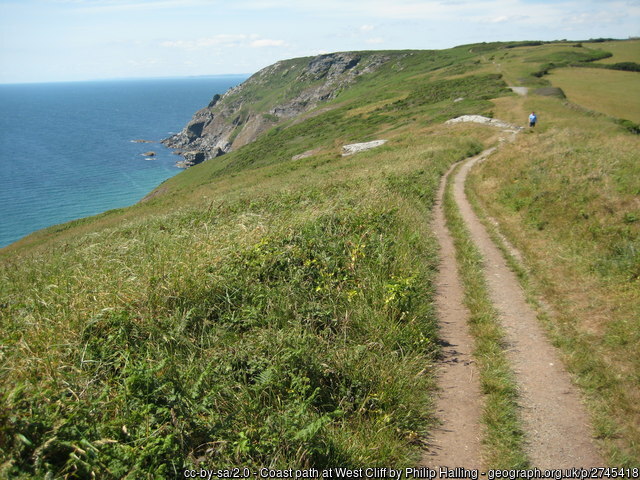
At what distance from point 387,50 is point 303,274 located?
163 metres

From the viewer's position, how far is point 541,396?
5402mm

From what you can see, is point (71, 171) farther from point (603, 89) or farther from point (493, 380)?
point (493, 380)

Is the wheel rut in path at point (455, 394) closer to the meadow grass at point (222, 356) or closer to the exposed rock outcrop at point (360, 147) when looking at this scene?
the meadow grass at point (222, 356)

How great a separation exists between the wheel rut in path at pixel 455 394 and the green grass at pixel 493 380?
11cm

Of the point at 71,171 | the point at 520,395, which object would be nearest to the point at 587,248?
the point at 520,395


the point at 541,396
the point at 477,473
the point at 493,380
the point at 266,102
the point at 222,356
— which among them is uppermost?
the point at 266,102

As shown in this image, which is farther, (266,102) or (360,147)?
(266,102)

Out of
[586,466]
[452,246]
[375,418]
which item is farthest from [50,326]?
[452,246]

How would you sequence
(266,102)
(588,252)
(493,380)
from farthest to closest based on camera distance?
(266,102), (588,252), (493,380)

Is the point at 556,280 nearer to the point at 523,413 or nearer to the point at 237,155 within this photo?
the point at 523,413

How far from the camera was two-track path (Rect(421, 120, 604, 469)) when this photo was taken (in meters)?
4.55

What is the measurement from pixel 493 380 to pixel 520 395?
0.37m

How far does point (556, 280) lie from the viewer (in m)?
8.69

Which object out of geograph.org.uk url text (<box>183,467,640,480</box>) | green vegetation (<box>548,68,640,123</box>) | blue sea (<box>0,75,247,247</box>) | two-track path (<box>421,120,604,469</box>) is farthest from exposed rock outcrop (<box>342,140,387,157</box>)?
blue sea (<box>0,75,247,247</box>)
